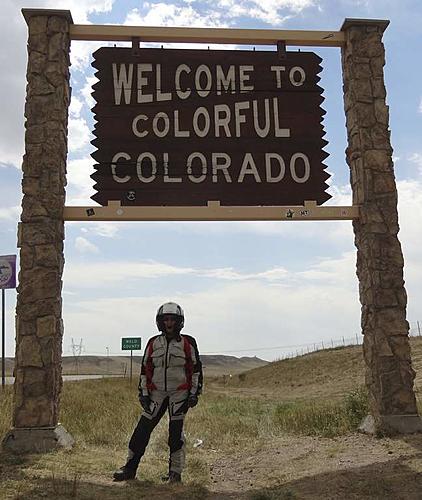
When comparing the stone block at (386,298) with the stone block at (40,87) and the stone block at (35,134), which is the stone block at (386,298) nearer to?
the stone block at (35,134)

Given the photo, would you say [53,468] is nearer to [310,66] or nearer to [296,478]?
[296,478]

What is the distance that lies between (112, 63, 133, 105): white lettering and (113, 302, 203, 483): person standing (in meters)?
3.71

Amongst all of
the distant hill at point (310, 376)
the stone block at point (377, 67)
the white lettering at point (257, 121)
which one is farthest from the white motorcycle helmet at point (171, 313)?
the distant hill at point (310, 376)

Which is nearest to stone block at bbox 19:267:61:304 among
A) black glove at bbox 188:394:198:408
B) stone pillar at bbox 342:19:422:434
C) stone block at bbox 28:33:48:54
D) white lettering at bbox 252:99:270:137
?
black glove at bbox 188:394:198:408

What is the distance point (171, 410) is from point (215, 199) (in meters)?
3.34

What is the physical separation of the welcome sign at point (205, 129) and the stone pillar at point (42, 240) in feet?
1.94

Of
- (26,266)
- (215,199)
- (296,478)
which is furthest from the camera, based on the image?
(215,199)

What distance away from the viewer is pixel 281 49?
9.07 metres

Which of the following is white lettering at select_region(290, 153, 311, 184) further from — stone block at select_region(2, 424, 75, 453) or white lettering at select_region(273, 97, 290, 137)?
stone block at select_region(2, 424, 75, 453)

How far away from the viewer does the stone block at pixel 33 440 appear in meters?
7.33

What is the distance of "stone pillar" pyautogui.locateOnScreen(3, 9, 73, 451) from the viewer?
7574 mm

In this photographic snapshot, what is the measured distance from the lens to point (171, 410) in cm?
630

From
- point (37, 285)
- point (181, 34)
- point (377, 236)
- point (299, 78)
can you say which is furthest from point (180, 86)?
point (377, 236)

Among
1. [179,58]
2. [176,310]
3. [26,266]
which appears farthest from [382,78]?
[26,266]
